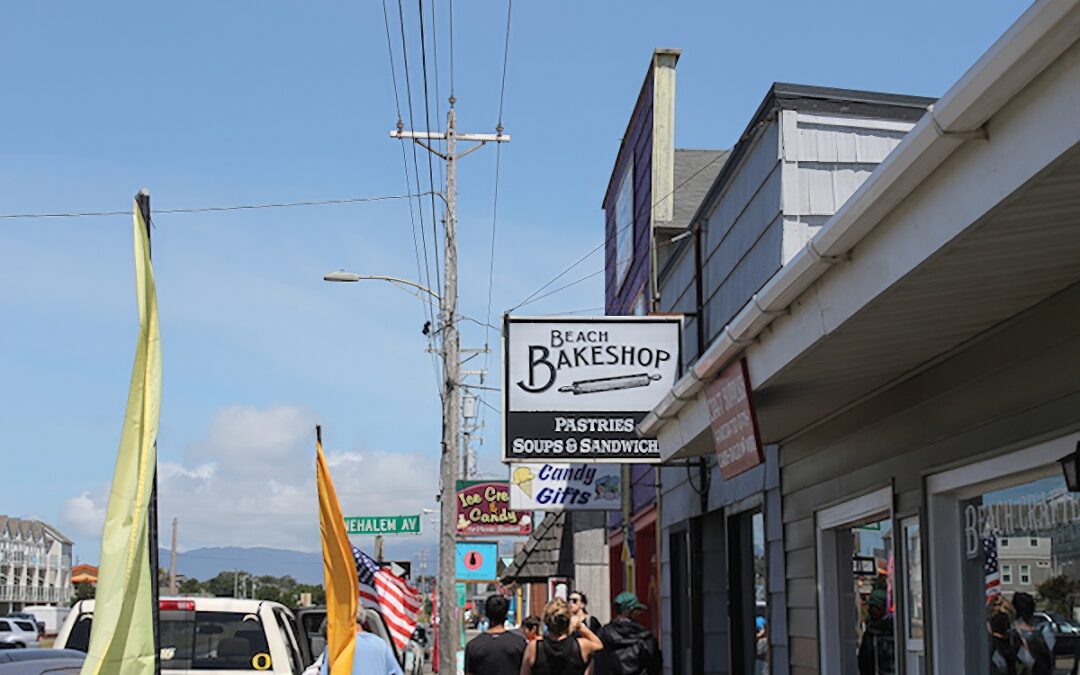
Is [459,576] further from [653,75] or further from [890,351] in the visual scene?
[890,351]

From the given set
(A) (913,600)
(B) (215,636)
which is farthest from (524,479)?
(A) (913,600)

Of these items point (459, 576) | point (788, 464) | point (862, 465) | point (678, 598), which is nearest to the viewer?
point (862, 465)

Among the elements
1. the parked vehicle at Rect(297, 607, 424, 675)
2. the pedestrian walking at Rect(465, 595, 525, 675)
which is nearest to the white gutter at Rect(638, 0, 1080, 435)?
the pedestrian walking at Rect(465, 595, 525, 675)

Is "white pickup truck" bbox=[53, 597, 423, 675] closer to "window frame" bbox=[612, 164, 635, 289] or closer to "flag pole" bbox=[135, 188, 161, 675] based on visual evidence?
"flag pole" bbox=[135, 188, 161, 675]

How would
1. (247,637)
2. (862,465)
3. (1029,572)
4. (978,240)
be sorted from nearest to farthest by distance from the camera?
(978,240) < (1029,572) < (862,465) < (247,637)

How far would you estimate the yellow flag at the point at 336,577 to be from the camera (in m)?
8.86

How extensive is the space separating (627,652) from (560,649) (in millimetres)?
695

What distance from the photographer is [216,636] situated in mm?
12133

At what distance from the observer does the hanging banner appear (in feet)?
62.4

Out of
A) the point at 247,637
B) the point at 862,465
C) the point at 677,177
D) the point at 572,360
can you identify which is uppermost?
the point at 677,177

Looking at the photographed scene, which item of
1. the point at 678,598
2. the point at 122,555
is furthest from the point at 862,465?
the point at 678,598

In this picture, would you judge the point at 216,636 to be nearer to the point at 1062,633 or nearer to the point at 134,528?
the point at 1062,633

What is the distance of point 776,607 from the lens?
36.1ft

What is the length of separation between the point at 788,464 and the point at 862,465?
1725 millimetres
